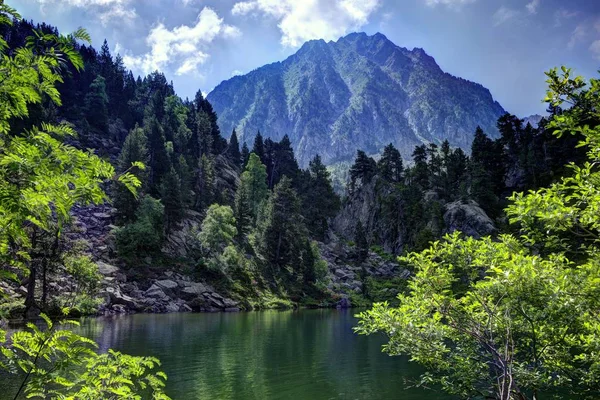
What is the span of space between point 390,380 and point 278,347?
563 inches

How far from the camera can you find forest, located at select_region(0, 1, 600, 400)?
5879mm

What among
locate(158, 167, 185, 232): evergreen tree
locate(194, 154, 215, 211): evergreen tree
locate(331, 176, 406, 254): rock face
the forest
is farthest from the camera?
locate(331, 176, 406, 254): rock face

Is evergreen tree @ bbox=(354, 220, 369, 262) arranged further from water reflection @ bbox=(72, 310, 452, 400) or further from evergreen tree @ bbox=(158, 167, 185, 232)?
water reflection @ bbox=(72, 310, 452, 400)

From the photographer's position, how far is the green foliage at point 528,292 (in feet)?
23.9

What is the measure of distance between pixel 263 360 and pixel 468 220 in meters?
86.5

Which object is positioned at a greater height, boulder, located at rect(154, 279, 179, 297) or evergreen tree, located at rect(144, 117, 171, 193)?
evergreen tree, located at rect(144, 117, 171, 193)

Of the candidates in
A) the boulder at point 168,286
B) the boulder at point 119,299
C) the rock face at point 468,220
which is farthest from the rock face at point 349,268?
the boulder at point 119,299

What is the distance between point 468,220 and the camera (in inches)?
4077

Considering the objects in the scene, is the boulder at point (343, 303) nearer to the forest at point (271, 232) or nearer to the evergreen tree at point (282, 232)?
the forest at point (271, 232)

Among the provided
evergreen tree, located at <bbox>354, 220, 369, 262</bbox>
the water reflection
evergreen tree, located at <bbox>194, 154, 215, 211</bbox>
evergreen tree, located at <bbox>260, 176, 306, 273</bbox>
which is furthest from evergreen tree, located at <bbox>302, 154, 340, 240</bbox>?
the water reflection

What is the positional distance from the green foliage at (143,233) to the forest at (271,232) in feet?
1.41

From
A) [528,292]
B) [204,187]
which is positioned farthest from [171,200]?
[528,292]

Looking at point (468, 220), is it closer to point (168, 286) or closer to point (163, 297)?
point (168, 286)

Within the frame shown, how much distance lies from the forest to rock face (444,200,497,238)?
2.82 feet
